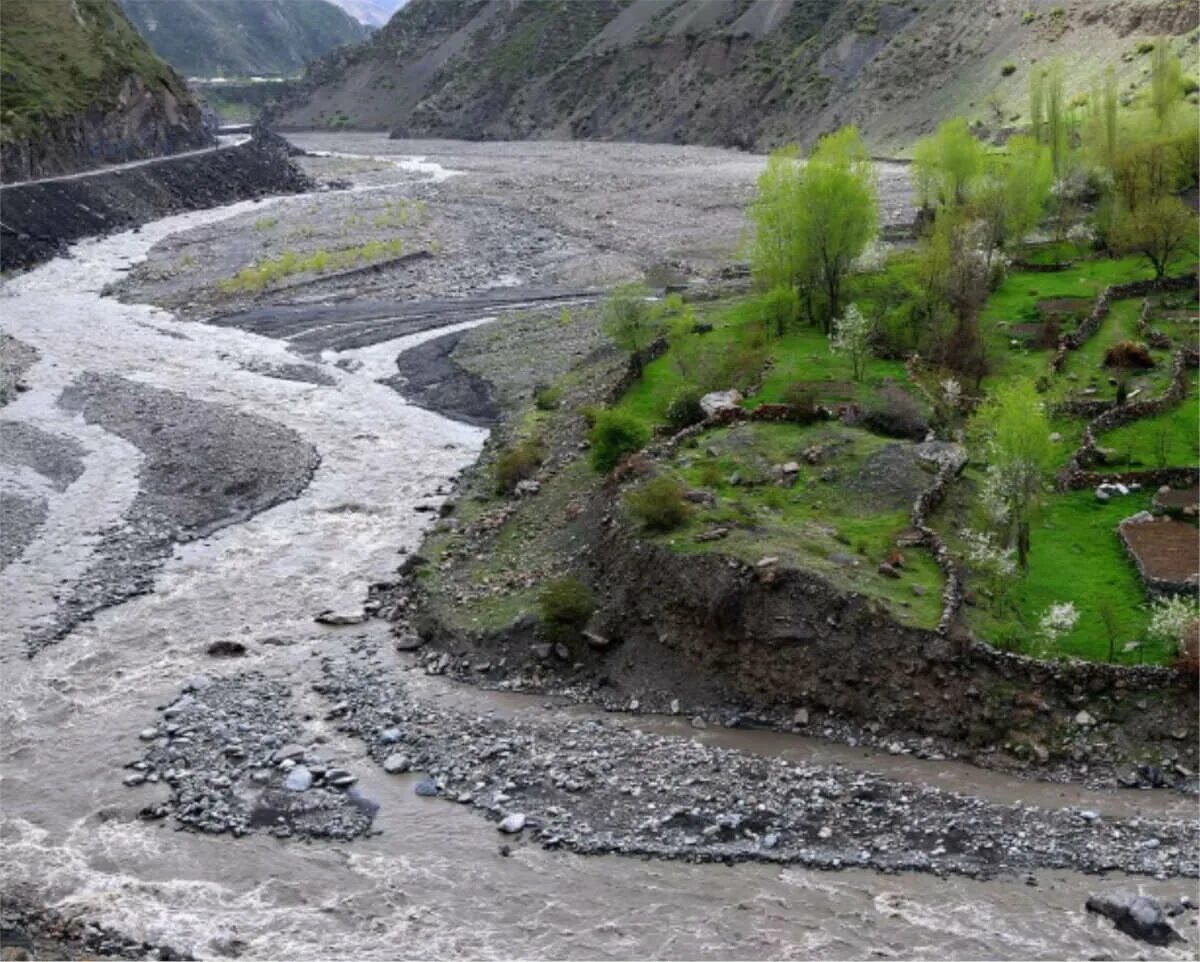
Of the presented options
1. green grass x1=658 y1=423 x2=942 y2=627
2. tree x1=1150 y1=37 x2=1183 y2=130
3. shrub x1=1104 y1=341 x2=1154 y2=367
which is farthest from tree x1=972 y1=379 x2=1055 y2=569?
tree x1=1150 y1=37 x2=1183 y2=130

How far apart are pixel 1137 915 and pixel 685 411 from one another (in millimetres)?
24177

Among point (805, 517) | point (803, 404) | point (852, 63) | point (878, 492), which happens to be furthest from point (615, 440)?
point (852, 63)

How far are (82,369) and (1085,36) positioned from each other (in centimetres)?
10581

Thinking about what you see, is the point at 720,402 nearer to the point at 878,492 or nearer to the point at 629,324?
the point at 878,492

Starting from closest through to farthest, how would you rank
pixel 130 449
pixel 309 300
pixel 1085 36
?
pixel 130 449 < pixel 309 300 < pixel 1085 36

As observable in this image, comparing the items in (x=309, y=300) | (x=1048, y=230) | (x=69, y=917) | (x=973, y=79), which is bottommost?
(x=69, y=917)

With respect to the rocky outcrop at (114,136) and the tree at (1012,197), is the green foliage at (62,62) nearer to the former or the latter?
the rocky outcrop at (114,136)

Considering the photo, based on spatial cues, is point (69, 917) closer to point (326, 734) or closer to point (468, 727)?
point (326, 734)

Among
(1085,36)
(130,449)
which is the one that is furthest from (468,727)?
(1085,36)

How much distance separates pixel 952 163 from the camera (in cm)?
7356

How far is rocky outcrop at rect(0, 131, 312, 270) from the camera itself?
9312 cm

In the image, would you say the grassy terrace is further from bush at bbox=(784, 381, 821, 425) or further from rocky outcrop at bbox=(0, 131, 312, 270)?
rocky outcrop at bbox=(0, 131, 312, 270)

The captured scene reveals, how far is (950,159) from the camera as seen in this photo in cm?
7356

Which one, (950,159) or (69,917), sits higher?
(950,159)
